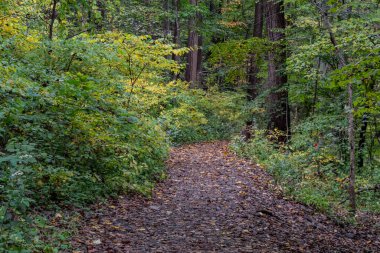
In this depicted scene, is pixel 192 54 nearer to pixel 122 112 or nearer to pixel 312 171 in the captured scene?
pixel 312 171

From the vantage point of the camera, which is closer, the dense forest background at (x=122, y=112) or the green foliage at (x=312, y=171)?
the dense forest background at (x=122, y=112)

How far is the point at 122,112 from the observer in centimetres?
633

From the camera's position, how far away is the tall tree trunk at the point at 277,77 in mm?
12648

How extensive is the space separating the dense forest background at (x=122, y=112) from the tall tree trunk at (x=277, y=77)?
0.14 feet

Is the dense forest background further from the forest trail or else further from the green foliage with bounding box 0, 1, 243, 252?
the forest trail

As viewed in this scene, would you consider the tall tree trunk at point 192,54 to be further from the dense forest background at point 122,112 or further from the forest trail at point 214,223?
the forest trail at point 214,223

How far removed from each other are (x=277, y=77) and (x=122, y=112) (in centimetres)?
780

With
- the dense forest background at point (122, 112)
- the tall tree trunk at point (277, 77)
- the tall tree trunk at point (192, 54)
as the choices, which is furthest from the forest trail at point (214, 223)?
the tall tree trunk at point (192, 54)

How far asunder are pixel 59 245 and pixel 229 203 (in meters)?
3.58

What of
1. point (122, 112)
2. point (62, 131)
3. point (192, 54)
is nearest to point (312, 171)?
point (122, 112)

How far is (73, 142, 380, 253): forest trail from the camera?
4.78 meters

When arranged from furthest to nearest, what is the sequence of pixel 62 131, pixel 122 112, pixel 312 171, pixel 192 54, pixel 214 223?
pixel 192 54 → pixel 312 171 → pixel 122 112 → pixel 62 131 → pixel 214 223

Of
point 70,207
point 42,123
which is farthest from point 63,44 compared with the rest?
point 70,207

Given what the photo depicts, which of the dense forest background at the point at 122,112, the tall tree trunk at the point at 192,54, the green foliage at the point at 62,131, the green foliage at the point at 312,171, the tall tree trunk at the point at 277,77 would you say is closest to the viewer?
the green foliage at the point at 62,131
